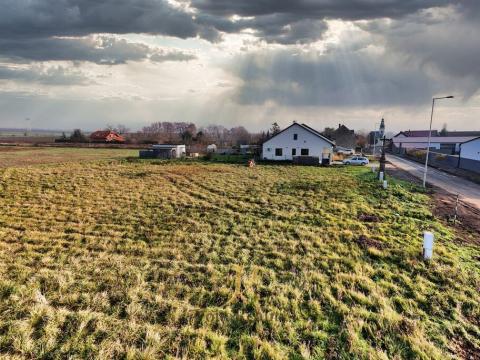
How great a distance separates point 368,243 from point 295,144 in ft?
111

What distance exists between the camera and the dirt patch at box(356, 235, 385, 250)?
1186 centimetres

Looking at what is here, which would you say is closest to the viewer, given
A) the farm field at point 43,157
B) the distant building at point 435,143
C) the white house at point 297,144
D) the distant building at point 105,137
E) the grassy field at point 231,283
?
the grassy field at point 231,283

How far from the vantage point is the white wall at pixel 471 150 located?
125 ft

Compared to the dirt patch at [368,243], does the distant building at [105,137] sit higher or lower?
higher

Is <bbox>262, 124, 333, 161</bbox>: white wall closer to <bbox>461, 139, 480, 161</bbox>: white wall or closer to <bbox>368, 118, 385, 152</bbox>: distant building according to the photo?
<bbox>368, 118, 385, 152</bbox>: distant building

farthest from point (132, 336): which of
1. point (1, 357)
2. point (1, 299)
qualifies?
point (1, 299)

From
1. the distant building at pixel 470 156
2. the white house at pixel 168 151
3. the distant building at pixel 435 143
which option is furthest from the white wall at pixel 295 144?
the distant building at pixel 435 143

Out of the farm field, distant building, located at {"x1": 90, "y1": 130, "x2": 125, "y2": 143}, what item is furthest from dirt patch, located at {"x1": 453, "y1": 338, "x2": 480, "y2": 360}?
distant building, located at {"x1": 90, "y1": 130, "x2": 125, "y2": 143}

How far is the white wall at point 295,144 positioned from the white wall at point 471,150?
18722 millimetres

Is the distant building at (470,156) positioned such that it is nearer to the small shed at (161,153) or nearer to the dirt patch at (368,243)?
the dirt patch at (368,243)

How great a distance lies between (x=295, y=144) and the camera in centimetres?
4481

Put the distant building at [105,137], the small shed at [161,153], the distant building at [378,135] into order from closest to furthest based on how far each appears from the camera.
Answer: the distant building at [378,135]
the small shed at [161,153]
the distant building at [105,137]

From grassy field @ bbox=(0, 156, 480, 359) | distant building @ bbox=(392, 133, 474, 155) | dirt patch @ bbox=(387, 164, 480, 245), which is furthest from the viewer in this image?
distant building @ bbox=(392, 133, 474, 155)

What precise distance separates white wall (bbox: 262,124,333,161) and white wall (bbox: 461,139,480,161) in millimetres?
18722
